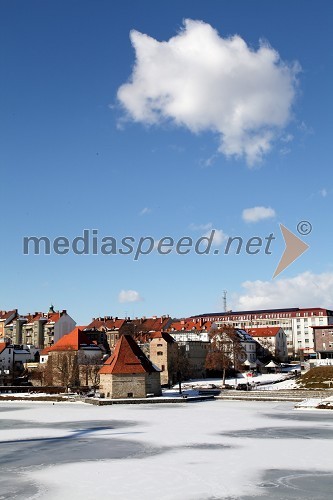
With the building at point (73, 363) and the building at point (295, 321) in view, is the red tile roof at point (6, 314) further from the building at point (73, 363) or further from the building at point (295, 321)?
the building at point (295, 321)

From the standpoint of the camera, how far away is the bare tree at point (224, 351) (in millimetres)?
77688

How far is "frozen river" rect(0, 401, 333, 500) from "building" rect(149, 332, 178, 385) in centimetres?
3345

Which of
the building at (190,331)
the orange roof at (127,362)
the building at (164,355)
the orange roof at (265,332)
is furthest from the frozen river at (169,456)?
the orange roof at (265,332)

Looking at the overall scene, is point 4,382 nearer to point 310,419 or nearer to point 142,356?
point 142,356

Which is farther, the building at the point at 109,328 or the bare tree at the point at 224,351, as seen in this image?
the building at the point at 109,328

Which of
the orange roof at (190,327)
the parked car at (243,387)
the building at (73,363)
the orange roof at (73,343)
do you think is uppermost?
the orange roof at (190,327)

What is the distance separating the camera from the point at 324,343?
289ft

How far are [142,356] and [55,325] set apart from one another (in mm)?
50954

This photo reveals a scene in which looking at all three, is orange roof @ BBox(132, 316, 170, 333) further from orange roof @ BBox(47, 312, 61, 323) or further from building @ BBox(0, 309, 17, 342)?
building @ BBox(0, 309, 17, 342)

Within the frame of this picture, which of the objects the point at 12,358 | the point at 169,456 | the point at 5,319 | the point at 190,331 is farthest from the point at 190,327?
the point at 169,456

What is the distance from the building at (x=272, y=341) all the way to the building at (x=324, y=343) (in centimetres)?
2149

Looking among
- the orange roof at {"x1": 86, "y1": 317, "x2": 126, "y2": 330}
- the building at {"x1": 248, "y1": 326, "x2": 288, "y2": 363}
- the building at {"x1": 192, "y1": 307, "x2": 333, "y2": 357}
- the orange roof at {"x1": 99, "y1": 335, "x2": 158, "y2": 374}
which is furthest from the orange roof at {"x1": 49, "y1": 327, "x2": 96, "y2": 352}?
the building at {"x1": 192, "y1": 307, "x2": 333, "y2": 357}

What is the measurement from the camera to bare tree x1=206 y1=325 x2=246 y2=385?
77688 millimetres

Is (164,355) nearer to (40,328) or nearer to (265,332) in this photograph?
(40,328)
